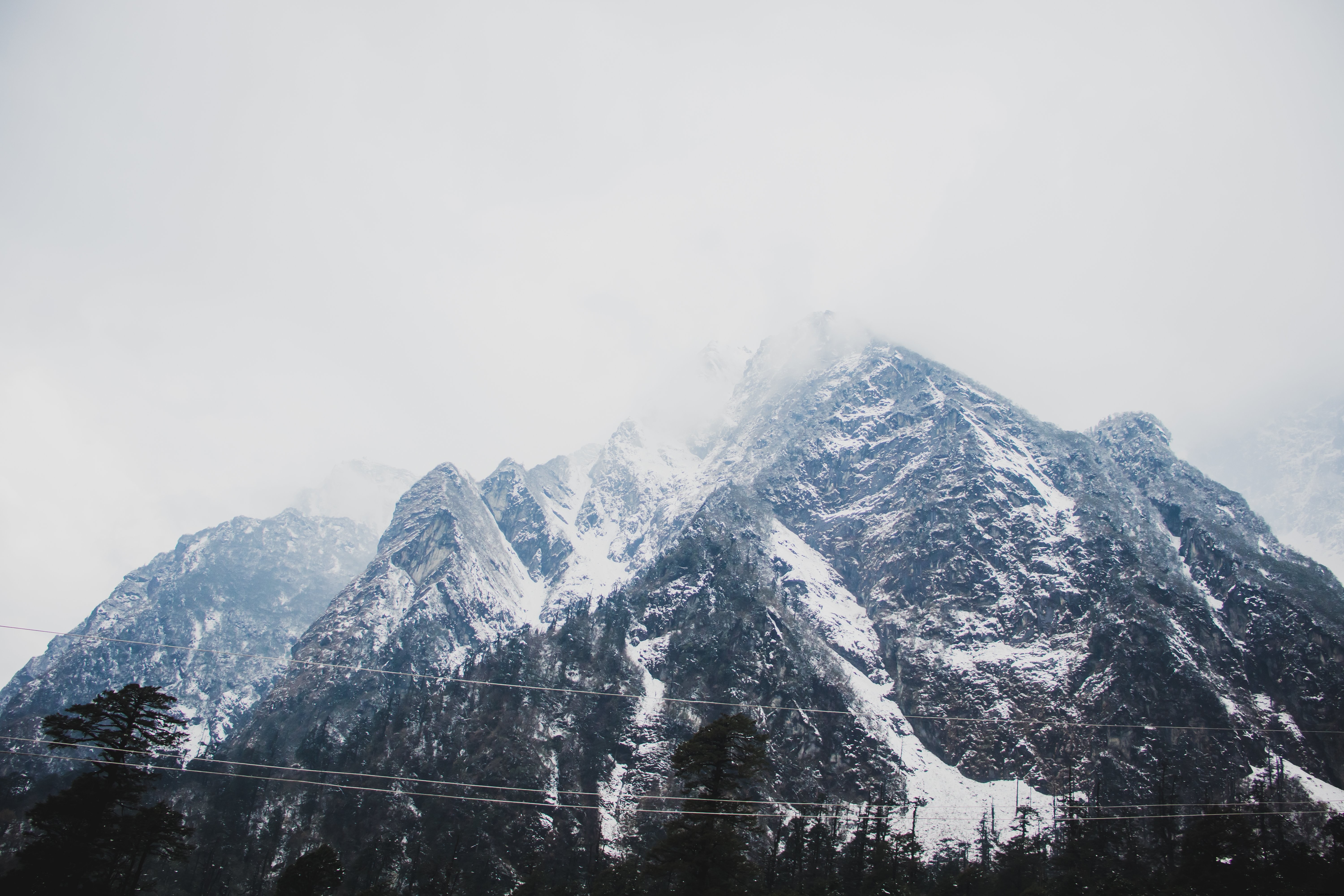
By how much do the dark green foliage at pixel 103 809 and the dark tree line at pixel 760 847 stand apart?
84mm

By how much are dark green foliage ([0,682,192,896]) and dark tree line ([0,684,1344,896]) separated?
84 mm

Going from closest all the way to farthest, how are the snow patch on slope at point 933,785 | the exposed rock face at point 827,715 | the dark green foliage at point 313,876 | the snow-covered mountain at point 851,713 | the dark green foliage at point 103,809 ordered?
the dark green foliage at point 103,809, the dark green foliage at point 313,876, the exposed rock face at point 827,715, the snow-covered mountain at point 851,713, the snow patch on slope at point 933,785

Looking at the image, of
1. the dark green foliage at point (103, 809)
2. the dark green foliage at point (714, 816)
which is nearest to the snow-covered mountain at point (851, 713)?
the dark green foliage at point (103, 809)

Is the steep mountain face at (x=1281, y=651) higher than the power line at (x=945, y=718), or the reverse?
the steep mountain face at (x=1281, y=651)


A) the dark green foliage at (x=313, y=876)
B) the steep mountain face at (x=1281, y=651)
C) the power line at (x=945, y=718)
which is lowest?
the dark green foliage at (x=313, y=876)

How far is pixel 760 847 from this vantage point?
4926 inches

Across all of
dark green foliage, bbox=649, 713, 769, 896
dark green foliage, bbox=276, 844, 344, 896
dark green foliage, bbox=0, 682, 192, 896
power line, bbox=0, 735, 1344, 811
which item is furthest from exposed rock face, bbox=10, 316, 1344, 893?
dark green foliage, bbox=649, 713, 769, 896

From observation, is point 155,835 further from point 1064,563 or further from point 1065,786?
point 1064,563

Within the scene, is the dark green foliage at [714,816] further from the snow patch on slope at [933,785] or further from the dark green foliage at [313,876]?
the snow patch on slope at [933,785]

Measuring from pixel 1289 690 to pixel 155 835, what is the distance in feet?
642

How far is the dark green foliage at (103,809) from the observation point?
3516 centimetres

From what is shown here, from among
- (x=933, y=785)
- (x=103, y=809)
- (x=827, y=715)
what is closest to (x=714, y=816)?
(x=103, y=809)

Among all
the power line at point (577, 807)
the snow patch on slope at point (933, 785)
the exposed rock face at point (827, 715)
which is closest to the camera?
the power line at point (577, 807)

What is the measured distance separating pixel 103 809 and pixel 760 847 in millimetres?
111604
